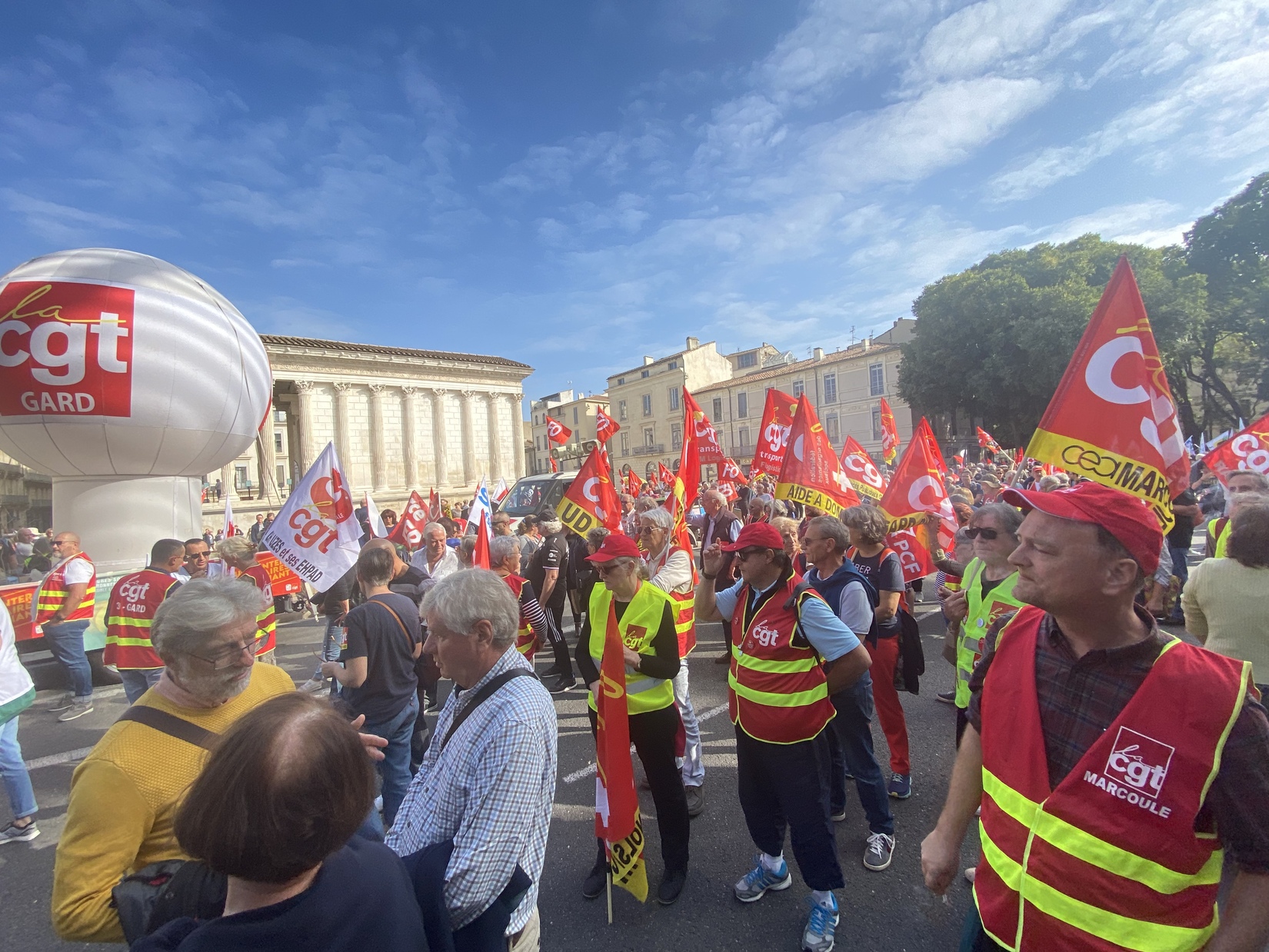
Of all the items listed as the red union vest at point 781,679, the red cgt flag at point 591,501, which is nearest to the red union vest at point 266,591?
Answer: the red cgt flag at point 591,501

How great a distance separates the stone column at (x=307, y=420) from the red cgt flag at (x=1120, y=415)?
39174 mm

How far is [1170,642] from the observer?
4.88 feet

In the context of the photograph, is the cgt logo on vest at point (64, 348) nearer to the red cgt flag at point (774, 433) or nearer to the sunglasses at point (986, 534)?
the red cgt flag at point (774, 433)

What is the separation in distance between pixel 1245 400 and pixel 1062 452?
43175 mm

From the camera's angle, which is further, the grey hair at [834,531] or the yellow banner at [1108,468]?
the grey hair at [834,531]

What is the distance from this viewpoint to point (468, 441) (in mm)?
42344

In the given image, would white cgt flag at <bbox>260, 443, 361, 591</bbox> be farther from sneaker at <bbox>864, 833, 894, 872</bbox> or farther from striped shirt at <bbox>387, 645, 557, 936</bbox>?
sneaker at <bbox>864, 833, 894, 872</bbox>

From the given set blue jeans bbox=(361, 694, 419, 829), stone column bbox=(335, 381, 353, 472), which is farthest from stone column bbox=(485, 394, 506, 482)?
blue jeans bbox=(361, 694, 419, 829)

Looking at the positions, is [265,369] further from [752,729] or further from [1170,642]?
[1170,642]

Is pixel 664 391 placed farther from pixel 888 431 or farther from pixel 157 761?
pixel 157 761

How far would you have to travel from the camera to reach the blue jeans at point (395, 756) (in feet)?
12.1

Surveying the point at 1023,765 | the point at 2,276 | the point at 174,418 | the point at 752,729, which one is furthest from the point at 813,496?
the point at 2,276

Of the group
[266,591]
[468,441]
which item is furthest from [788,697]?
[468,441]

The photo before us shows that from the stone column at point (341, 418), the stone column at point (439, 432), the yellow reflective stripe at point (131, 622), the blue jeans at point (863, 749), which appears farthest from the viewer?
the stone column at point (439, 432)
